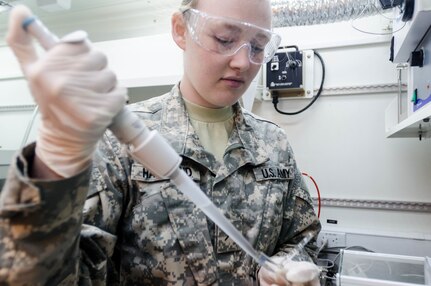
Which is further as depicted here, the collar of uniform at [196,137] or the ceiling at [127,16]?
the ceiling at [127,16]

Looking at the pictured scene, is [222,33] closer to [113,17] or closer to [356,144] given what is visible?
[356,144]

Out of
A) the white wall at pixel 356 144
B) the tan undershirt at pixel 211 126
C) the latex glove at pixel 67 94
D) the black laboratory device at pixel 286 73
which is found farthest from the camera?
the black laboratory device at pixel 286 73

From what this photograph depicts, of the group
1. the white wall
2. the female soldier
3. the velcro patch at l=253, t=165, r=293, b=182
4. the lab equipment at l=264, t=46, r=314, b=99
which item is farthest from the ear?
the white wall

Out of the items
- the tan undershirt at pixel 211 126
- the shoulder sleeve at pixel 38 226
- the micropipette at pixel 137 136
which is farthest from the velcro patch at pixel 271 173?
the shoulder sleeve at pixel 38 226

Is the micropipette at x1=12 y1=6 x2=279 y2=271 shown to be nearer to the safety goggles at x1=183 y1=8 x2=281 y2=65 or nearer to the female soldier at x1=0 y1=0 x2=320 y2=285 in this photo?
the female soldier at x1=0 y1=0 x2=320 y2=285

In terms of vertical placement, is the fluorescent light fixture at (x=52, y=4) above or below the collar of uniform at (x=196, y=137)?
above

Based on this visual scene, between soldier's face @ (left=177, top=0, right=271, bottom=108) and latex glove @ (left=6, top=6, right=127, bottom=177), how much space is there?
1.29 ft

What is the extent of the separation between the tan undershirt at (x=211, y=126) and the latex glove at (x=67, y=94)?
45 centimetres

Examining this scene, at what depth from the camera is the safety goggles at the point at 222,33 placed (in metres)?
0.73

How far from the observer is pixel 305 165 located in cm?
198

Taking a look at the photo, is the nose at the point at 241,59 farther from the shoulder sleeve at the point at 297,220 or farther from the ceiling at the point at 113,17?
the ceiling at the point at 113,17

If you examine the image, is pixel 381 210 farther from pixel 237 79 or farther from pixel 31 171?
pixel 31 171

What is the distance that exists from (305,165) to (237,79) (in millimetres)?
1335

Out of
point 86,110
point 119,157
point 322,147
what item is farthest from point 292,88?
point 86,110
